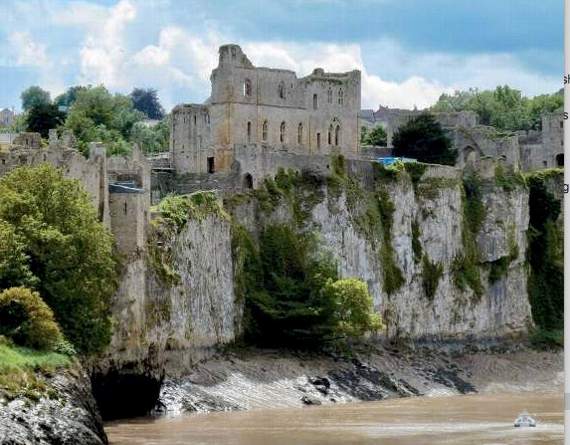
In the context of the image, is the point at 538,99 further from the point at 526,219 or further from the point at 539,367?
the point at 539,367

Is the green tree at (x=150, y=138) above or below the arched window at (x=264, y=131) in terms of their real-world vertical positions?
above

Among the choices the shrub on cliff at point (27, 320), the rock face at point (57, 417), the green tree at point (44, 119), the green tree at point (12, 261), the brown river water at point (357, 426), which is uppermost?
the green tree at point (44, 119)

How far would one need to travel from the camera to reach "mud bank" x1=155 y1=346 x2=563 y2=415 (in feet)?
239

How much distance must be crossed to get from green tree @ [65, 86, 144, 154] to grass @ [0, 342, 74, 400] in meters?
36.4

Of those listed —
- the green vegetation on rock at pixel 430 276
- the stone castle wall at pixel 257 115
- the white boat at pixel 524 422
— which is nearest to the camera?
the white boat at pixel 524 422

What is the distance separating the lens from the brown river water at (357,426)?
58875 millimetres

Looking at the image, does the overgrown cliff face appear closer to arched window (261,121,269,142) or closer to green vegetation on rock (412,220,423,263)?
green vegetation on rock (412,220,423,263)

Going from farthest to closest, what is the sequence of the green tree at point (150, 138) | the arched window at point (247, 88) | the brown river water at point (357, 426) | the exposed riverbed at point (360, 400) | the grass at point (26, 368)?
the green tree at point (150, 138) → the arched window at point (247, 88) → the exposed riverbed at point (360, 400) → the brown river water at point (357, 426) → the grass at point (26, 368)

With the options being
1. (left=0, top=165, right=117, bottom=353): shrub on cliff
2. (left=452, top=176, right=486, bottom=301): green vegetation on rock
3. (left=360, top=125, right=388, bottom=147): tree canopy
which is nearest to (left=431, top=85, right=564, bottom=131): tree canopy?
(left=360, top=125, right=388, bottom=147): tree canopy

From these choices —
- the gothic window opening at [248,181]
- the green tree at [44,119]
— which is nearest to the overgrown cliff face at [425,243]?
the gothic window opening at [248,181]

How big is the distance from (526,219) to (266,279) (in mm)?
24169

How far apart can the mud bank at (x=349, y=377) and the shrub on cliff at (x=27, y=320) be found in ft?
33.8

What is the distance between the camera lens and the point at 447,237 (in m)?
98.6

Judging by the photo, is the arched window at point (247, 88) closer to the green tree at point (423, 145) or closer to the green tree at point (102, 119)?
the green tree at point (102, 119)
